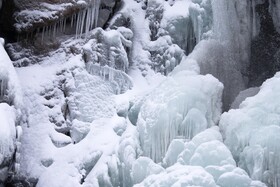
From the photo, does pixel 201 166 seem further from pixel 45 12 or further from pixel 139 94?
pixel 45 12

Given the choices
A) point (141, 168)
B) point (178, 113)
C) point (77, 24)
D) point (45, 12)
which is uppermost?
point (45, 12)

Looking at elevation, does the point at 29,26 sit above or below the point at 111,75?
above

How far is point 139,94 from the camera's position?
8586 mm

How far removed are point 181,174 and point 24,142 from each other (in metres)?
3.19

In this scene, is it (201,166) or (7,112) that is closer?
(201,166)

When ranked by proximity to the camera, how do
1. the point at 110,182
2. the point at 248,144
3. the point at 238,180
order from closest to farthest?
the point at 238,180, the point at 248,144, the point at 110,182

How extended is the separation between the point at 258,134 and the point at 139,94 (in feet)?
9.43

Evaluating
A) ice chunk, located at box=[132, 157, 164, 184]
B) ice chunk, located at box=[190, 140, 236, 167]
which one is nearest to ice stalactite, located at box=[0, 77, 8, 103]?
ice chunk, located at box=[132, 157, 164, 184]

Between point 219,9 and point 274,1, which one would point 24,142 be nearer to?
point 219,9

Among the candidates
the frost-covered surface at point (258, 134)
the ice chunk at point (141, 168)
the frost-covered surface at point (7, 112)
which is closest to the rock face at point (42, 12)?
the frost-covered surface at point (7, 112)

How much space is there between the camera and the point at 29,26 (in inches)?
356

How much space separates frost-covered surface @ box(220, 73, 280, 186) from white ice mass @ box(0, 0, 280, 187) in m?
0.01

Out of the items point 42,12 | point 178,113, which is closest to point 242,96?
point 178,113

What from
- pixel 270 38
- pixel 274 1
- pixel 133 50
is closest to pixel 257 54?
pixel 270 38
